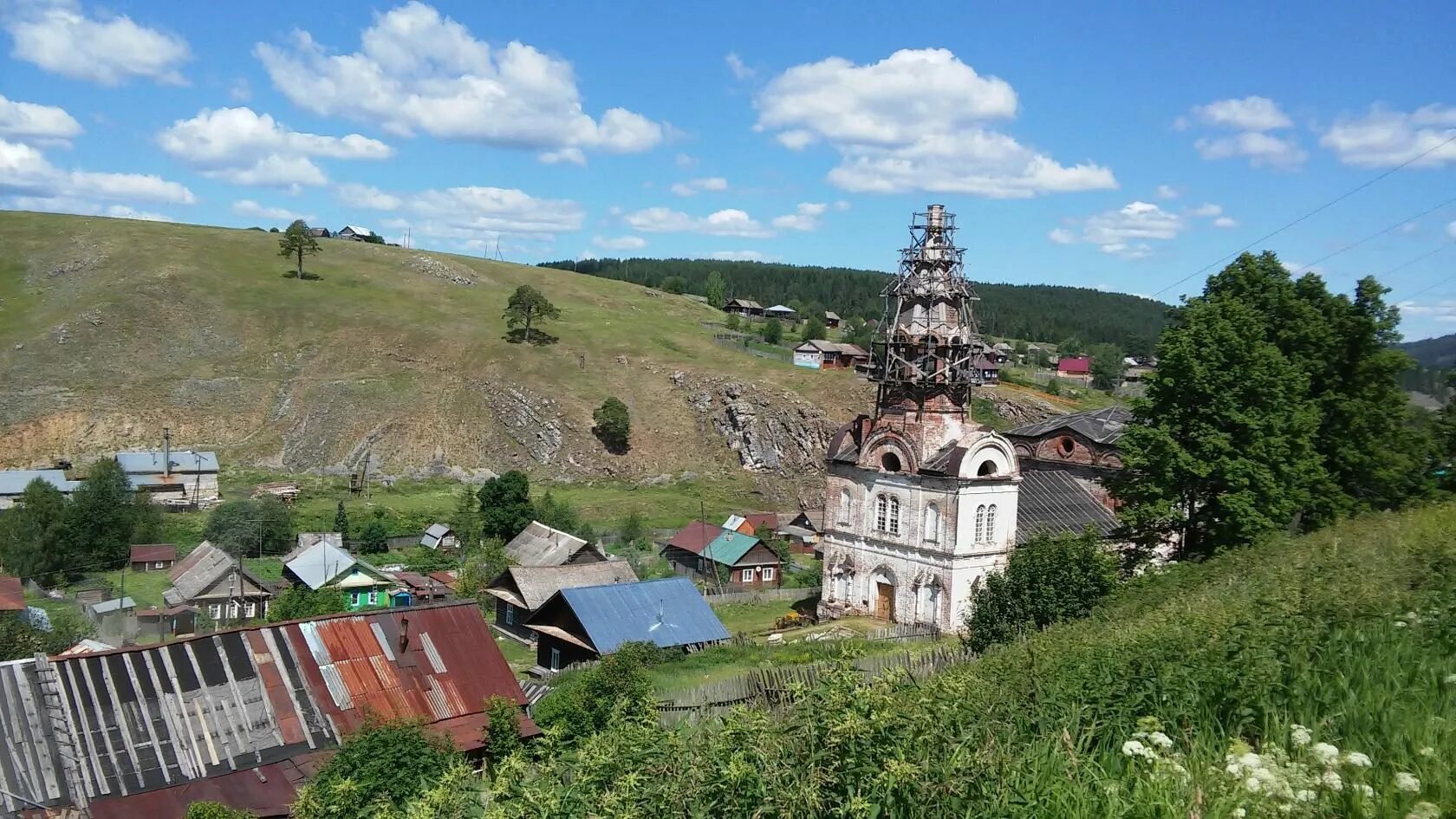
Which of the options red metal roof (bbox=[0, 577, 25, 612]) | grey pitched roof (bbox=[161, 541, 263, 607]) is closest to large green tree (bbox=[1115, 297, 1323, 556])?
red metal roof (bbox=[0, 577, 25, 612])

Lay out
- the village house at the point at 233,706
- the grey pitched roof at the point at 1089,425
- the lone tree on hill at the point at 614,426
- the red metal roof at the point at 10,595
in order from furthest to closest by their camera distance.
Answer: the lone tree on hill at the point at 614,426 < the grey pitched roof at the point at 1089,425 < the red metal roof at the point at 10,595 < the village house at the point at 233,706

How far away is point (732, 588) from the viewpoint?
161ft

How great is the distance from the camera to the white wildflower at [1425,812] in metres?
4.53

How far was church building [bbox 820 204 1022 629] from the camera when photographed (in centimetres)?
3269

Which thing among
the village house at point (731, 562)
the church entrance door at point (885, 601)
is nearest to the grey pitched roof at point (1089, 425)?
the church entrance door at point (885, 601)

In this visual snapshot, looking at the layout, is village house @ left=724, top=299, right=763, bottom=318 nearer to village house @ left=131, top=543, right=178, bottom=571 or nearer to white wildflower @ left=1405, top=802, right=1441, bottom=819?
village house @ left=131, top=543, right=178, bottom=571

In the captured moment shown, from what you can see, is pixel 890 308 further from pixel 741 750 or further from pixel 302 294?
pixel 302 294

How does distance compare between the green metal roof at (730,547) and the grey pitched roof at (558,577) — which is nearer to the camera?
the grey pitched roof at (558,577)

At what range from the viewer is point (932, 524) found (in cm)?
3303

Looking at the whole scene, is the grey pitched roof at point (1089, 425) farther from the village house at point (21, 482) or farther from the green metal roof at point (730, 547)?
the village house at point (21, 482)

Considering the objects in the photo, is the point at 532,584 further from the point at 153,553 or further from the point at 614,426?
the point at 614,426

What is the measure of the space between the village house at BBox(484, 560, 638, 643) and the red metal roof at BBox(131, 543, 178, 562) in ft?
65.7

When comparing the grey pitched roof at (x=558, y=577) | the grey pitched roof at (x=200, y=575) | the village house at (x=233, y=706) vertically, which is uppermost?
the village house at (x=233, y=706)

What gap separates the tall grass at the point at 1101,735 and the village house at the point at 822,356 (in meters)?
85.4
